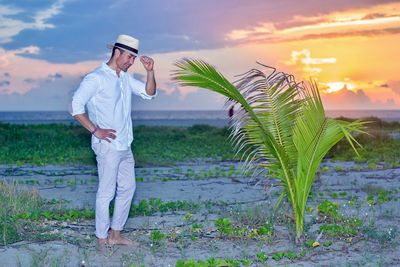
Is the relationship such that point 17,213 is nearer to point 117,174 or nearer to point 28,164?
point 117,174

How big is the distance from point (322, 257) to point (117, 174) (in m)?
2.24

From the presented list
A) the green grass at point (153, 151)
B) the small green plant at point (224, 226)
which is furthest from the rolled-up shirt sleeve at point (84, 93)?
the green grass at point (153, 151)

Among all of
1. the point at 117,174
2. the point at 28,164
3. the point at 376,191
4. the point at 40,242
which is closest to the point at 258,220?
the point at 117,174

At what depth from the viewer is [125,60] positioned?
278 inches

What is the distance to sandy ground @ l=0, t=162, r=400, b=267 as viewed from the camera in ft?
22.6

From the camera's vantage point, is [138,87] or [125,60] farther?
[138,87]

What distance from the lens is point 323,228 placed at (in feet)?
26.3

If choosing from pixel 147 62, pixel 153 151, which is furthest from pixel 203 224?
pixel 153 151

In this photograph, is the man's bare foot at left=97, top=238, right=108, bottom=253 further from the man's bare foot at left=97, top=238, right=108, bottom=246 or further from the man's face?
the man's face

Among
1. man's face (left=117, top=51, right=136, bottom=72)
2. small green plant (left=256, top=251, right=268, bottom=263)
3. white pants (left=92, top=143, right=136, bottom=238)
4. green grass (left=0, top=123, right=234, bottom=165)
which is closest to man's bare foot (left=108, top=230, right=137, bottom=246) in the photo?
white pants (left=92, top=143, right=136, bottom=238)

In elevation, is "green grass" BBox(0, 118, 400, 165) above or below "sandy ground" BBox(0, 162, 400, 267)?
above

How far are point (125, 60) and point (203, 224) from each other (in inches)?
95.6

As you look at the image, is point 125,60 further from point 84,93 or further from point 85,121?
point 85,121

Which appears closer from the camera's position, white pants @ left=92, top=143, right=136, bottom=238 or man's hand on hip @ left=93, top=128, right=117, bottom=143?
man's hand on hip @ left=93, top=128, right=117, bottom=143
